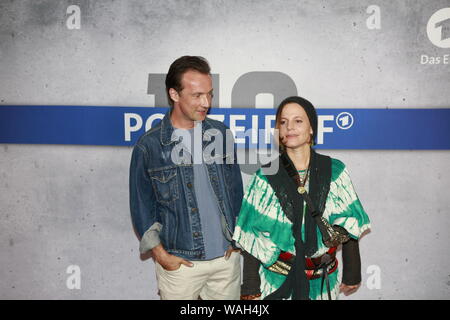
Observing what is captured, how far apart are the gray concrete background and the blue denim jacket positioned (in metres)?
0.78

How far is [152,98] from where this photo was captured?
2.83 m

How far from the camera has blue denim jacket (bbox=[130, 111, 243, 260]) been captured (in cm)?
216

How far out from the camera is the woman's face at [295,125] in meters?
1.91

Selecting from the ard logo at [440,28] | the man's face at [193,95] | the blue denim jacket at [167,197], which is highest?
the ard logo at [440,28]

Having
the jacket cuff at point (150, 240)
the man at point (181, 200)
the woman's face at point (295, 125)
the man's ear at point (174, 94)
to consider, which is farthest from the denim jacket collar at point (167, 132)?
the woman's face at point (295, 125)

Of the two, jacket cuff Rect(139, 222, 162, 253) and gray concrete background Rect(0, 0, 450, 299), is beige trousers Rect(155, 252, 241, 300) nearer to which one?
jacket cuff Rect(139, 222, 162, 253)

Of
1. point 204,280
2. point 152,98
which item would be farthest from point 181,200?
point 152,98

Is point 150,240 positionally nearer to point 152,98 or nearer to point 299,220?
point 299,220

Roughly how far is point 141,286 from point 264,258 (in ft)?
4.92

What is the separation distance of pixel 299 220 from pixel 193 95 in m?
0.89

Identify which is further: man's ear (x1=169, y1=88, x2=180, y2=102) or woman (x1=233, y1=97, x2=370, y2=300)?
man's ear (x1=169, y1=88, x2=180, y2=102)

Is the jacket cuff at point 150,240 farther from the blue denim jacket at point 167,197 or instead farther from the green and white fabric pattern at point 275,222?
the green and white fabric pattern at point 275,222

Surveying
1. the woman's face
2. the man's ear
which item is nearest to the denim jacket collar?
the man's ear

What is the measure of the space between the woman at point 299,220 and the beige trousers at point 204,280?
0.93 feet
